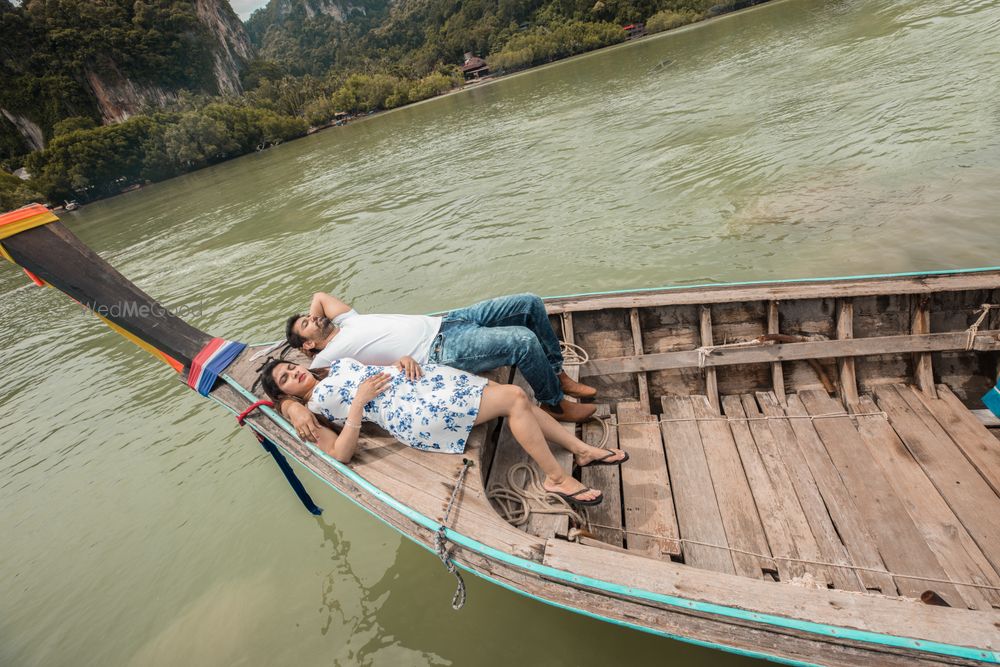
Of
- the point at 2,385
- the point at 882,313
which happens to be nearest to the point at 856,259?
the point at 882,313

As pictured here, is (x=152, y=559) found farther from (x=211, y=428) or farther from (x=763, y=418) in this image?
(x=763, y=418)

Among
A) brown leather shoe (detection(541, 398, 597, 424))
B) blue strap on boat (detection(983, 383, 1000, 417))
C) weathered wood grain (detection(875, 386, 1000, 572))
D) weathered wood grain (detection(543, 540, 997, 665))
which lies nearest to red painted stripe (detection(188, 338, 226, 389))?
brown leather shoe (detection(541, 398, 597, 424))

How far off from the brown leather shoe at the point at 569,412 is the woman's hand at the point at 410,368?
3.13 feet

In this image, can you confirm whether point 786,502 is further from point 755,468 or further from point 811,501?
point 755,468

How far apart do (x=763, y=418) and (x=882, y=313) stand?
41.6 inches

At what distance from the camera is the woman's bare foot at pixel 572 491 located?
2688 mm

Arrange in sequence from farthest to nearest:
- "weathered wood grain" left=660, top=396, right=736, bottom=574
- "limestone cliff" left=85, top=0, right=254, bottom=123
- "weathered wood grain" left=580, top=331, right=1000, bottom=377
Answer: "limestone cliff" left=85, top=0, right=254, bottom=123, "weathered wood grain" left=580, top=331, right=1000, bottom=377, "weathered wood grain" left=660, top=396, right=736, bottom=574

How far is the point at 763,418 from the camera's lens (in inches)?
129

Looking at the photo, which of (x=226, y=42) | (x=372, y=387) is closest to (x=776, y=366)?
(x=372, y=387)

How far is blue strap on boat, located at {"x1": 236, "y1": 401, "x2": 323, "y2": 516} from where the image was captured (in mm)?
3465

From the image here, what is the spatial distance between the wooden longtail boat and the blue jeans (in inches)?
15.2

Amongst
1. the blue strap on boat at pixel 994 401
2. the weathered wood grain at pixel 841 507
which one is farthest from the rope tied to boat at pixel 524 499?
the blue strap on boat at pixel 994 401

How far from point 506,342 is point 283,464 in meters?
2.30

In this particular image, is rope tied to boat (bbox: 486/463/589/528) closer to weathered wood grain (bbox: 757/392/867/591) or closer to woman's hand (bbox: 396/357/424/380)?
woman's hand (bbox: 396/357/424/380)
